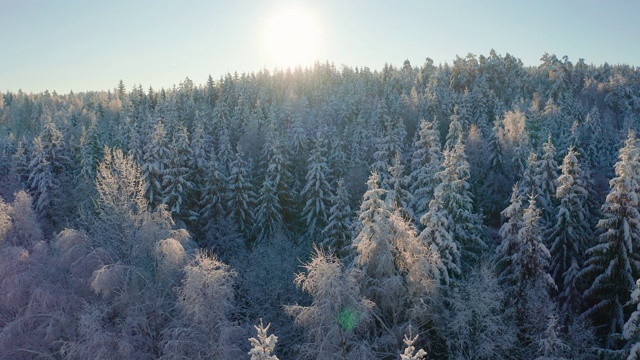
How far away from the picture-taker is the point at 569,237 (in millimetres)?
29922

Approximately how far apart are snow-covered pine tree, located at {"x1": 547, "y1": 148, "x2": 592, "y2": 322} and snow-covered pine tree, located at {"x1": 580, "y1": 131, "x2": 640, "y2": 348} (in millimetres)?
1533

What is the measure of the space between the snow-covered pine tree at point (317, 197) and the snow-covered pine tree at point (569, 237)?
21444mm

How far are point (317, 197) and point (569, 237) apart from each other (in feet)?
77.7

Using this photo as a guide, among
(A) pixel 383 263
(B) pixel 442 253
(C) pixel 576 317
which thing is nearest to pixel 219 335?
(A) pixel 383 263

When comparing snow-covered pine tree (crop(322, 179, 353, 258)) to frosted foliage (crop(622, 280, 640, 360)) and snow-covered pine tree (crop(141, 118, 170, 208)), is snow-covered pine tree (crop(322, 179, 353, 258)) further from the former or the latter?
frosted foliage (crop(622, 280, 640, 360))

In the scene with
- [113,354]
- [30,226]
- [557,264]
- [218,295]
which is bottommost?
[557,264]

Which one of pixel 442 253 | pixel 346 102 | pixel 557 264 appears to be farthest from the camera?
pixel 346 102

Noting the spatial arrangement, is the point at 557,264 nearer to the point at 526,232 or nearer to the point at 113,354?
the point at 526,232

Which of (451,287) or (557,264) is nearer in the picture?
(451,287)

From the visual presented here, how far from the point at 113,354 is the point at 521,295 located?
73.0 ft

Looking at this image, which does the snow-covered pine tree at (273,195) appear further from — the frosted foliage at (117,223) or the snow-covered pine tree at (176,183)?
the frosted foliage at (117,223)

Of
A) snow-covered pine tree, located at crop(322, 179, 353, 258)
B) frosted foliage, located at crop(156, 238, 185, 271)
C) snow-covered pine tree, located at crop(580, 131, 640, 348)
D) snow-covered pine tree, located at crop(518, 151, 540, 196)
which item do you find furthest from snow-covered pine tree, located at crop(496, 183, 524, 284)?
frosted foliage, located at crop(156, 238, 185, 271)

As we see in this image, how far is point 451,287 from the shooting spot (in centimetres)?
2477

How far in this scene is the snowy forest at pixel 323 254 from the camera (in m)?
17.4
